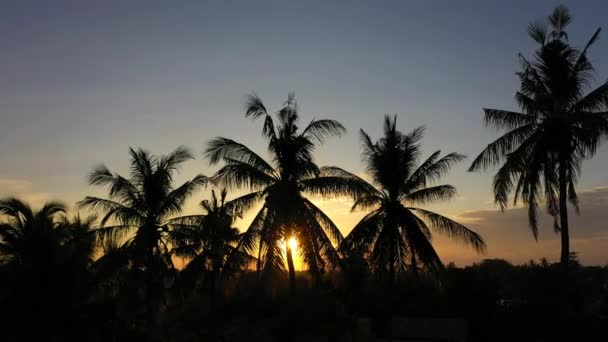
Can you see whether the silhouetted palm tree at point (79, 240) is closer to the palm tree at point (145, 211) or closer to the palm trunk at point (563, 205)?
the palm tree at point (145, 211)

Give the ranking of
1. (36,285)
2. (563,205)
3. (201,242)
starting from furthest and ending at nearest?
(201,242) → (563,205) → (36,285)

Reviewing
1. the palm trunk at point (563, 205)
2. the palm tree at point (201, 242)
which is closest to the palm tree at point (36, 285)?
the palm tree at point (201, 242)

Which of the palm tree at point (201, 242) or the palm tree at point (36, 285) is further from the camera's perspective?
the palm tree at point (201, 242)

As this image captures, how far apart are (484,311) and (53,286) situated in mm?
17580

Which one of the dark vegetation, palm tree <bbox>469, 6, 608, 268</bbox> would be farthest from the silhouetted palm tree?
palm tree <bbox>469, 6, 608, 268</bbox>

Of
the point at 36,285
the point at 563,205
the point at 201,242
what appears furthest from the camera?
→ the point at 201,242

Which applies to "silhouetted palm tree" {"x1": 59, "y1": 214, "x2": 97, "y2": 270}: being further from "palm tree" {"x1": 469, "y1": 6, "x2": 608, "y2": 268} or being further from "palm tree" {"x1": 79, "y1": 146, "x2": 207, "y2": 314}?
"palm tree" {"x1": 469, "y1": 6, "x2": 608, "y2": 268}

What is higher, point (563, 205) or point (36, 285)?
point (563, 205)

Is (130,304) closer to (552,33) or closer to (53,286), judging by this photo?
(53,286)

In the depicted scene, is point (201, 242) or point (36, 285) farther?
point (201, 242)

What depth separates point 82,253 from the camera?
20.0 meters

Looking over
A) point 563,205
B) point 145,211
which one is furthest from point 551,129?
point 145,211

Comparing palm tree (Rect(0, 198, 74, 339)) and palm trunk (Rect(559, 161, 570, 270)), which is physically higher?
palm trunk (Rect(559, 161, 570, 270))

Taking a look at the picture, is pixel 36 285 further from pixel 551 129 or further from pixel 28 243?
pixel 551 129
